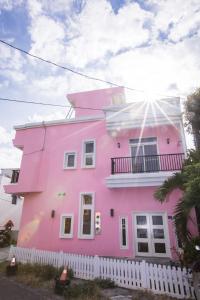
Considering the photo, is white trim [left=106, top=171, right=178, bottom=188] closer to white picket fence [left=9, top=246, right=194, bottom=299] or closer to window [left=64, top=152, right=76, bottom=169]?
window [left=64, top=152, right=76, bottom=169]

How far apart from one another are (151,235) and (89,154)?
556cm

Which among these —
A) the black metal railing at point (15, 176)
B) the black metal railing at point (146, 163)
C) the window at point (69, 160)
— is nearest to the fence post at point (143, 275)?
the black metal railing at point (146, 163)

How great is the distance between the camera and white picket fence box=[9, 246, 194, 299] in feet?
20.6

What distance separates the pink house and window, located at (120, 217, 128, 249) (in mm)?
45

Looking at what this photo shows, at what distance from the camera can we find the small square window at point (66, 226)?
10648 mm

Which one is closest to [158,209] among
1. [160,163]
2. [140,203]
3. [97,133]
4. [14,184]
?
[140,203]

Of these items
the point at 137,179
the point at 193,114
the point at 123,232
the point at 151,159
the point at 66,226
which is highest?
the point at 193,114

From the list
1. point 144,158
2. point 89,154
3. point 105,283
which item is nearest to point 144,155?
point 144,158

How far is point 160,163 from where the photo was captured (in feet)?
34.5

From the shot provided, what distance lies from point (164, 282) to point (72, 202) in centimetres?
605

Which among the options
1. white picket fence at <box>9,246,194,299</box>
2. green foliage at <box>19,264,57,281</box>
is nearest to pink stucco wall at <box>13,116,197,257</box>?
white picket fence at <box>9,246,194,299</box>

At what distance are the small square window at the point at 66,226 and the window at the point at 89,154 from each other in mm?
3026

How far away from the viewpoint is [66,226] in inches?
431

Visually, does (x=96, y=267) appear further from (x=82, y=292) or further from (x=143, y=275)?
(x=143, y=275)
